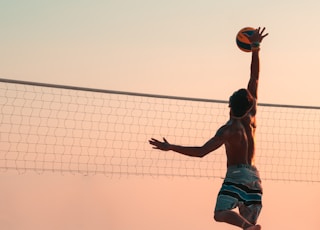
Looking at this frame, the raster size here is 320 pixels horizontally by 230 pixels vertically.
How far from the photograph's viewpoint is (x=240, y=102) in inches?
461

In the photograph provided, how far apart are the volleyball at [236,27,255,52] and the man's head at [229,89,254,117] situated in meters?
1.96

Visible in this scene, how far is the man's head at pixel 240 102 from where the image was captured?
38.3ft

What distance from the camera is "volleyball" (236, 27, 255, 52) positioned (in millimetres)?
13633

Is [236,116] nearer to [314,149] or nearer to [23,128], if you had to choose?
[23,128]

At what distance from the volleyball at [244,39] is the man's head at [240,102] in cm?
196

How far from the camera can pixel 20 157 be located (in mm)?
16938

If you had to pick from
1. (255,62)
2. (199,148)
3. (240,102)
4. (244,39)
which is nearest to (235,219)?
(199,148)

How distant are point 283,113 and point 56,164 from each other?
484cm

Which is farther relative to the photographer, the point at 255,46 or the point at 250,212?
the point at 255,46

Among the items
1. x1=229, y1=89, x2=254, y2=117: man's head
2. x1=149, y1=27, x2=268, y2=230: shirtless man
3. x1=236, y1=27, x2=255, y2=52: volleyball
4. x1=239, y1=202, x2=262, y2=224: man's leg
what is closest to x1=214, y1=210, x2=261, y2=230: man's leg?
x1=149, y1=27, x2=268, y2=230: shirtless man

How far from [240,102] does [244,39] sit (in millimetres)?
2120

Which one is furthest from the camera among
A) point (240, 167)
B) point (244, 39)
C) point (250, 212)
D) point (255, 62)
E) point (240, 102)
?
point (244, 39)

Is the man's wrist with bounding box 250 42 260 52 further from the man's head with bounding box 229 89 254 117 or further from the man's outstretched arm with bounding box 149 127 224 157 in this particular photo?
the man's outstretched arm with bounding box 149 127 224 157

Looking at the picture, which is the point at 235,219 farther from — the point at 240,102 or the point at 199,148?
the point at 240,102
